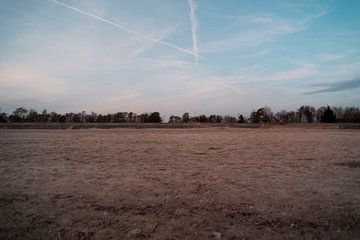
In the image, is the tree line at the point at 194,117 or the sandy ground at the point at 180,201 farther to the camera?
the tree line at the point at 194,117

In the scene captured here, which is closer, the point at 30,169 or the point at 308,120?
the point at 30,169

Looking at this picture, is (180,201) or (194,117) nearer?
(180,201)

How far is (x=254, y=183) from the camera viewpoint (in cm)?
904

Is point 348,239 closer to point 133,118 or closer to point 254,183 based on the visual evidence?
point 254,183

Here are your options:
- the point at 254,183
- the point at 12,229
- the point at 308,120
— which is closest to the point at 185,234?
the point at 12,229

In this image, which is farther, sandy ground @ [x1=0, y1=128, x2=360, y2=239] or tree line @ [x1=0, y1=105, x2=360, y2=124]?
tree line @ [x1=0, y1=105, x2=360, y2=124]

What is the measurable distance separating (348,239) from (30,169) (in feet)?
35.0

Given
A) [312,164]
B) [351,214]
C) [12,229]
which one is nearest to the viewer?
[12,229]

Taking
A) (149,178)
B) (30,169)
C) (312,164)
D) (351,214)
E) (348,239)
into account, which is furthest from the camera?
(312,164)

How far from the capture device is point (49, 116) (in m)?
155

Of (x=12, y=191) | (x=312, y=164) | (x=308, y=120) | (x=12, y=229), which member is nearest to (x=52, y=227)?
(x=12, y=229)

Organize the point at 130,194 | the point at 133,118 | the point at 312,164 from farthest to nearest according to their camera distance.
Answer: the point at 133,118, the point at 312,164, the point at 130,194

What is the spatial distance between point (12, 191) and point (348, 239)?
8.01 m

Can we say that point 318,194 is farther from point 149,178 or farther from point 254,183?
point 149,178
